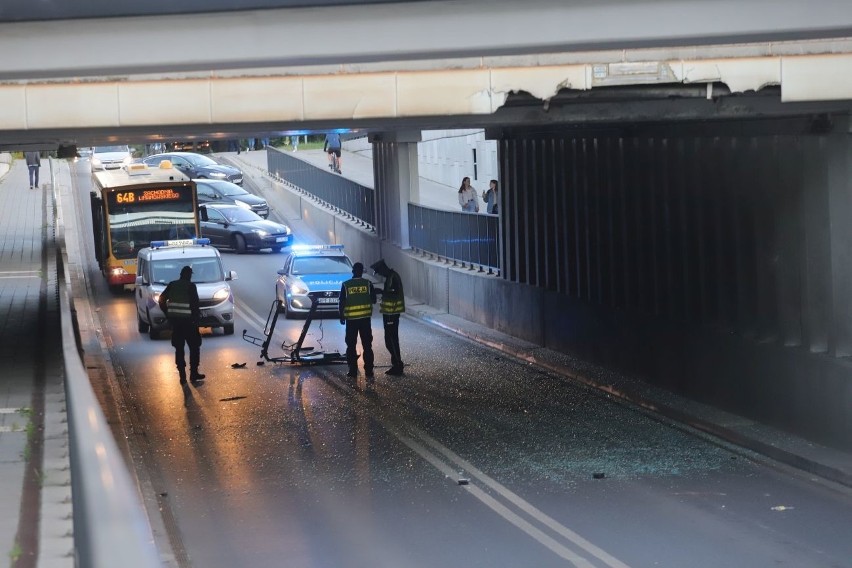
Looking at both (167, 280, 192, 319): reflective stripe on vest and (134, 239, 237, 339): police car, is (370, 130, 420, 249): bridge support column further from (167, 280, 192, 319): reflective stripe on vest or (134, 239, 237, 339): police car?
(167, 280, 192, 319): reflective stripe on vest

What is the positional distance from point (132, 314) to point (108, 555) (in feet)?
84.9

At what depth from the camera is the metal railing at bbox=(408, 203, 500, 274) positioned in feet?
84.8

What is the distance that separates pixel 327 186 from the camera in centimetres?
4281

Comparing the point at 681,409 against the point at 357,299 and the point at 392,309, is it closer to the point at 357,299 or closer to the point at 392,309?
the point at 392,309

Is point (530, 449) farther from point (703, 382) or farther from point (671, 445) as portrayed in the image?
point (703, 382)

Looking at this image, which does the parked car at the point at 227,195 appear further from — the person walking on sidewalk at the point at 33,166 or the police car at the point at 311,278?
the police car at the point at 311,278

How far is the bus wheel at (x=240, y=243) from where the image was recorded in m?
39.2

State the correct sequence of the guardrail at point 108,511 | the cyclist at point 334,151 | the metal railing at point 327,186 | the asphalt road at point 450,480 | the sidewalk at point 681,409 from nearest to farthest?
the guardrail at point 108,511 < the asphalt road at point 450,480 < the sidewalk at point 681,409 < the metal railing at point 327,186 < the cyclist at point 334,151

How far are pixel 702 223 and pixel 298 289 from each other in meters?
13.0

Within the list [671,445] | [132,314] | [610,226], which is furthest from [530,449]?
[132,314]

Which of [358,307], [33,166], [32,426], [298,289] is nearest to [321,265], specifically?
[298,289]

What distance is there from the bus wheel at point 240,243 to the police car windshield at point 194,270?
12395mm

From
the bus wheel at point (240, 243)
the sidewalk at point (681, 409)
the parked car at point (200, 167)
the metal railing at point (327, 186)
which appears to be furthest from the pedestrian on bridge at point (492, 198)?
the parked car at point (200, 167)

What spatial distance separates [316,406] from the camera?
17.1 m
